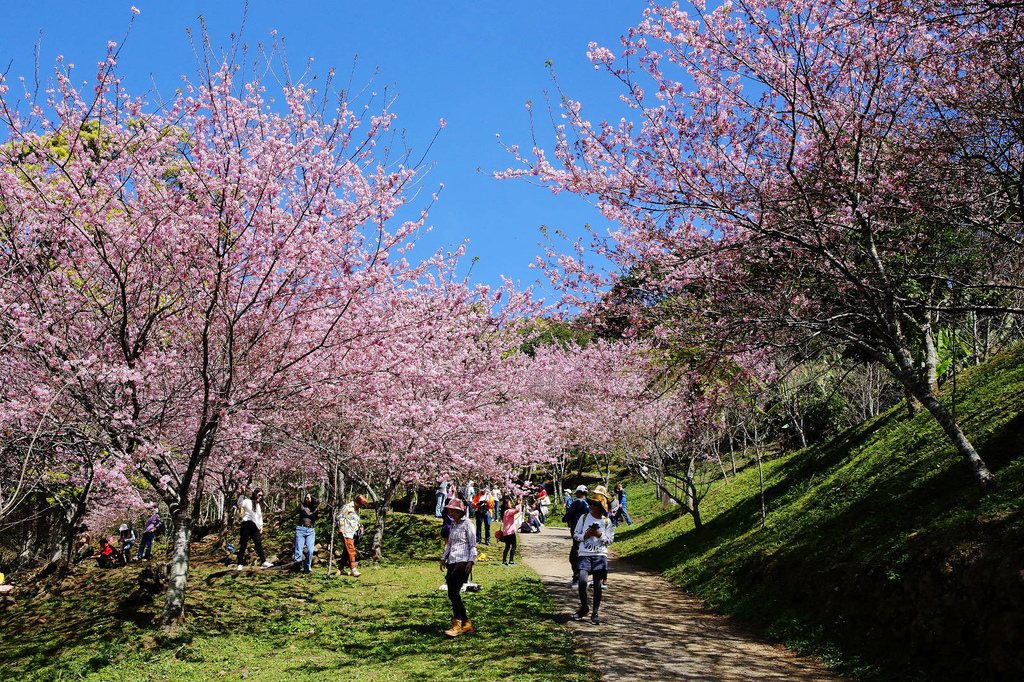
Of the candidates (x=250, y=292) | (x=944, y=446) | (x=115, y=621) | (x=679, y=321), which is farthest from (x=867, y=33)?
(x=115, y=621)

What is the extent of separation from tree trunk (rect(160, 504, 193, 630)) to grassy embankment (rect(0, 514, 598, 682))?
267 millimetres

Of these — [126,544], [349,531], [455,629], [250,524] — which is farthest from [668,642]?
[126,544]

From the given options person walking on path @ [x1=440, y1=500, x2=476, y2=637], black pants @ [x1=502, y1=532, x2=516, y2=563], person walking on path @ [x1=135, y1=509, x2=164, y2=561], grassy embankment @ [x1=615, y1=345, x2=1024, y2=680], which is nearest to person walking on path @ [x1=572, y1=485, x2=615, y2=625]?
person walking on path @ [x1=440, y1=500, x2=476, y2=637]

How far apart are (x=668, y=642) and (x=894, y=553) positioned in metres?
2.96

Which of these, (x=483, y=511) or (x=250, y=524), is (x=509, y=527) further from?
(x=250, y=524)

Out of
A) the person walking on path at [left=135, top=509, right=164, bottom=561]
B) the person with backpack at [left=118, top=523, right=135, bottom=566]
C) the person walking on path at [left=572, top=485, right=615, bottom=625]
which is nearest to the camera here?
the person walking on path at [left=572, top=485, right=615, bottom=625]

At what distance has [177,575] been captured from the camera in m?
8.97

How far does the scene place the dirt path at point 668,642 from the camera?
655cm

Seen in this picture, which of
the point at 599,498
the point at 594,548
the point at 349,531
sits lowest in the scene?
the point at 594,548

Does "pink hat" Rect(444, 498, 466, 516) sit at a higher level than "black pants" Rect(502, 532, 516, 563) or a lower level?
higher

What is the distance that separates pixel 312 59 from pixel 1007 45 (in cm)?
771

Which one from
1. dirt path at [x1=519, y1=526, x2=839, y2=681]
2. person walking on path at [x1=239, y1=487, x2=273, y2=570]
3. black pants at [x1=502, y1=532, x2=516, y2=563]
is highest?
person walking on path at [x1=239, y1=487, x2=273, y2=570]

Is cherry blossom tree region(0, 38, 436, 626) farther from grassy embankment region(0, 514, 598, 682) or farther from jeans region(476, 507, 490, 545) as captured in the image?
jeans region(476, 507, 490, 545)

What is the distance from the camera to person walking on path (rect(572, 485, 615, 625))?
8359 millimetres
